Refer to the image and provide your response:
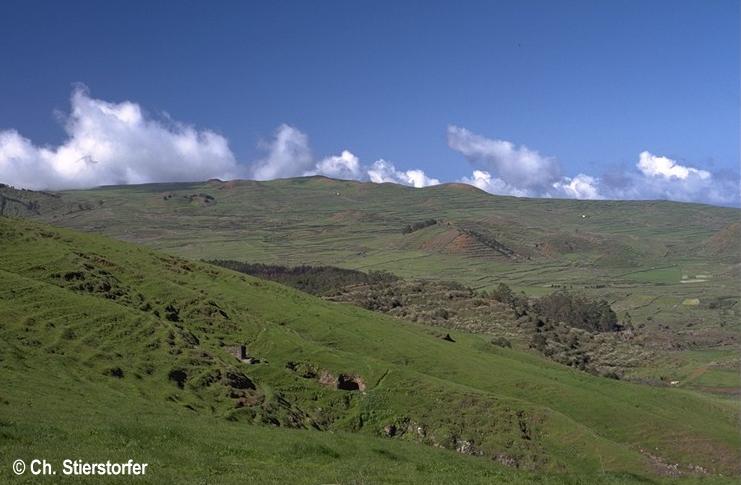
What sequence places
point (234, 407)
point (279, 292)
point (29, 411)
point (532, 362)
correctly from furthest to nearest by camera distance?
point (279, 292) → point (532, 362) → point (234, 407) → point (29, 411)

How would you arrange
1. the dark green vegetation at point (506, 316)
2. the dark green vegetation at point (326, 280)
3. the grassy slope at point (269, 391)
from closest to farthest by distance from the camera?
the grassy slope at point (269, 391)
the dark green vegetation at point (506, 316)
the dark green vegetation at point (326, 280)

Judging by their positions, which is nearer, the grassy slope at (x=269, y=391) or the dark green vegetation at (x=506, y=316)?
the grassy slope at (x=269, y=391)

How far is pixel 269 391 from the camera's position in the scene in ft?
194

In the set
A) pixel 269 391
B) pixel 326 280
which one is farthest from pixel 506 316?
pixel 269 391

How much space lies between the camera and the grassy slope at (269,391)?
32.0 meters

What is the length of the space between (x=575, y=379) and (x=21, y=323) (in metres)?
58.8

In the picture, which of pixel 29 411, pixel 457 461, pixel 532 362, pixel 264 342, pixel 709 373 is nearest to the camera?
pixel 29 411

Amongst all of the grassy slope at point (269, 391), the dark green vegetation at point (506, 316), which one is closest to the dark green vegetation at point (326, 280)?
the dark green vegetation at point (506, 316)

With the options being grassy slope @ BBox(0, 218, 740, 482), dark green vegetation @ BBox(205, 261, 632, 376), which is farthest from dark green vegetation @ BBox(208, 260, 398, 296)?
grassy slope @ BBox(0, 218, 740, 482)

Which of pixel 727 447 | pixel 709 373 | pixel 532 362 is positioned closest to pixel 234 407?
pixel 727 447

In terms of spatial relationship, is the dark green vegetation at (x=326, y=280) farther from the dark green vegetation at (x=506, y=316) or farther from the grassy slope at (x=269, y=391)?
the grassy slope at (x=269, y=391)

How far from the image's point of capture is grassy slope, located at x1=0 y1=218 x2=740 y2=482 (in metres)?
32.0

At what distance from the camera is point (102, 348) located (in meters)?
52.8

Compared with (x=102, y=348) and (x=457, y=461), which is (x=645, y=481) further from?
(x=102, y=348)
